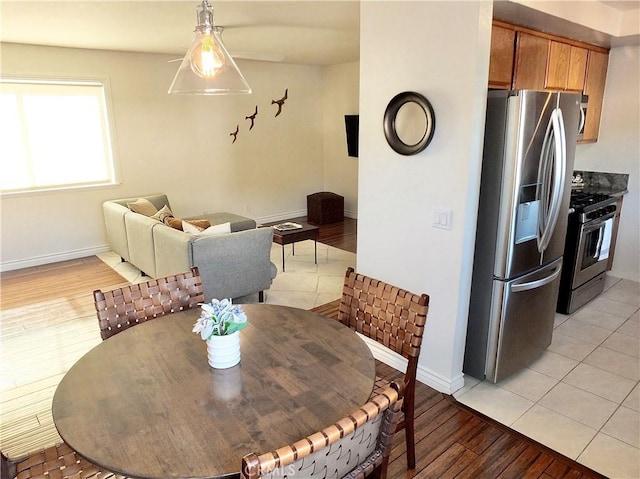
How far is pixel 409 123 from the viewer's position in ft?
8.49

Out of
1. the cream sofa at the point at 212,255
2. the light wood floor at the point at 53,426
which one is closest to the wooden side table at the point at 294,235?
the cream sofa at the point at 212,255

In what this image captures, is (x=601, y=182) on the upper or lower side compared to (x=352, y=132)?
lower

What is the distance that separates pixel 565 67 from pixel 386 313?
3.25 metres

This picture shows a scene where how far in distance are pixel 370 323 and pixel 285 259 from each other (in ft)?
11.7

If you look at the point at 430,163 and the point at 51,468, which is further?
the point at 430,163

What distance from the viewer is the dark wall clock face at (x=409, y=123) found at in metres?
2.46

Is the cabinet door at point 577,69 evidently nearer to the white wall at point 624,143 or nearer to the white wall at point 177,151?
the white wall at point 624,143

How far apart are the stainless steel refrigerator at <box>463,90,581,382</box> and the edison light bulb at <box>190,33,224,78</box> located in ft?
5.03

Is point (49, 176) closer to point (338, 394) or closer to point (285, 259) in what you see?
point (285, 259)

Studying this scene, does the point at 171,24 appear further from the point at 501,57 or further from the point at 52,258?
the point at 52,258

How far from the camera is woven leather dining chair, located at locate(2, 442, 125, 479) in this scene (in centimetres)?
133

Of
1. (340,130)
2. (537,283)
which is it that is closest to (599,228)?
(537,283)

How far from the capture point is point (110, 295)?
192cm

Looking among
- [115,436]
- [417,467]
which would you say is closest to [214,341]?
[115,436]
